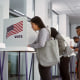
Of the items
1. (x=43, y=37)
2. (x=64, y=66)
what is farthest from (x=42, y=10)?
(x=43, y=37)

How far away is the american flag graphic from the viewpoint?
2.87 metres

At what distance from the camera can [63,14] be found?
367 inches

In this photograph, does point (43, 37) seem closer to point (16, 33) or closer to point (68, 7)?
point (16, 33)

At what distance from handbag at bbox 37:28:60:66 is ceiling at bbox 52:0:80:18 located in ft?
15.3

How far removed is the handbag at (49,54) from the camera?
2551 mm

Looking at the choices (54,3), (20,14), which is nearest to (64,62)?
(20,14)

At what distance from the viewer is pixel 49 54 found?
8.39 ft

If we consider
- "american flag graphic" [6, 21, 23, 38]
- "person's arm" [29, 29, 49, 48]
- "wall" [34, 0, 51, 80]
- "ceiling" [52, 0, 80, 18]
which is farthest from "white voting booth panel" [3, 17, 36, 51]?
"ceiling" [52, 0, 80, 18]

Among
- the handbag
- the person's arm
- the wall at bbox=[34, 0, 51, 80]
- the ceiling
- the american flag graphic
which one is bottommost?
the handbag

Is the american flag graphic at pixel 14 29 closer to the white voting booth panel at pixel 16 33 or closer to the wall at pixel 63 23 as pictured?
the white voting booth panel at pixel 16 33

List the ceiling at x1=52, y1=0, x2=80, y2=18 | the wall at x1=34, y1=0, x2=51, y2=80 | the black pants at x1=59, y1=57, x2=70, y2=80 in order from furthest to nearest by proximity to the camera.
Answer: the ceiling at x1=52, y1=0, x2=80, y2=18 → the wall at x1=34, y1=0, x2=51, y2=80 → the black pants at x1=59, y1=57, x2=70, y2=80

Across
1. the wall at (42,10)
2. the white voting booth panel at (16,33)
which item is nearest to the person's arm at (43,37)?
the white voting booth panel at (16,33)

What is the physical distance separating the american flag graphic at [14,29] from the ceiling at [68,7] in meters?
4.30

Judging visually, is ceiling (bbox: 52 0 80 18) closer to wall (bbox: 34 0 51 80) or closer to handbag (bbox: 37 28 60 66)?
wall (bbox: 34 0 51 80)
